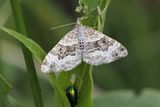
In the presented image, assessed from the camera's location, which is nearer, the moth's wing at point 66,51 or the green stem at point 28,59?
the green stem at point 28,59

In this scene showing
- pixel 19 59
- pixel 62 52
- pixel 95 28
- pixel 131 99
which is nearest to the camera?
pixel 95 28

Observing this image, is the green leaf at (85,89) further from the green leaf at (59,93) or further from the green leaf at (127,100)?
the green leaf at (127,100)

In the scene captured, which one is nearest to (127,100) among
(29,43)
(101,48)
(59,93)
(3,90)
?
(101,48)

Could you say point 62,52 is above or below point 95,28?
below

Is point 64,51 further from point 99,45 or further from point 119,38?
point 119,38

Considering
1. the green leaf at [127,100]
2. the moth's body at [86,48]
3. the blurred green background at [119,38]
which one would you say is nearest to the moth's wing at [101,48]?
the moth's body at [86,48]

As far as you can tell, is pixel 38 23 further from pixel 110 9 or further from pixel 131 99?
pixel 131 99

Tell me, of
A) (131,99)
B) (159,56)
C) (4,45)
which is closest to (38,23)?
(4,45)
